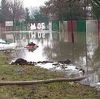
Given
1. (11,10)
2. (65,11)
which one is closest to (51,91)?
(65,11)

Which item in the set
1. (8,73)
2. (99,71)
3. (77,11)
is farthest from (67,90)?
(77,11)

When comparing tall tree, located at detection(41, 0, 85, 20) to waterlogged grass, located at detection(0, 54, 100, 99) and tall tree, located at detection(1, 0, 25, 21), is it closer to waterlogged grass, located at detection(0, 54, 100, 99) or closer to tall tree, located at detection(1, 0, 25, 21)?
tall tree, located at detection(1, 0, 25, 21)

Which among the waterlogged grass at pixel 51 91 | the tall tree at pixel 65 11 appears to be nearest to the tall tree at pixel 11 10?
the tall tree at pixel 65 11

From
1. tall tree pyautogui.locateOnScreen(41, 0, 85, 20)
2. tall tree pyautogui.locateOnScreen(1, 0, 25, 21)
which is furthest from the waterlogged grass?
tall tree pyautogui.locateOnScreen(1, 0, 25, 21)

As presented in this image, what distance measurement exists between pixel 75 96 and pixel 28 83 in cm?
183

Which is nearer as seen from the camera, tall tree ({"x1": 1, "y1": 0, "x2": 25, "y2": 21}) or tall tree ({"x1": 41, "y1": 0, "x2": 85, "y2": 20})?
tall tree ({"x1": 41, "y1": 0, "x2": 85, "y2": 20})

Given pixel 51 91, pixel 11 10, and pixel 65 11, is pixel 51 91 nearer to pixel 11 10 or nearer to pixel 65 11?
pixel 65 11

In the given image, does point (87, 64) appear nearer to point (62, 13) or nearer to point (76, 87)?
point (76, 87)

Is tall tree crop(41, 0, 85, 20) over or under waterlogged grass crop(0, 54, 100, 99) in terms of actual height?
over

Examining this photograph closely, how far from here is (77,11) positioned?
261 feet

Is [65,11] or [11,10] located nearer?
[65,11]

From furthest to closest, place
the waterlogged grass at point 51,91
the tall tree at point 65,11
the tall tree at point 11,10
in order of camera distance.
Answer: the tall tree at point 11,10 < the tall tree at point 65,11 < the waterlogged grass at point 51,91

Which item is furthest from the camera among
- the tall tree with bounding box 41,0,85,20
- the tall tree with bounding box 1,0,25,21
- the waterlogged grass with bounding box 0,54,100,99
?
the tall tree with bounding box 1,0,25,21

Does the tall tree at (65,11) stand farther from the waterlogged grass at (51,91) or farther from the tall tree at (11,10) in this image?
the waterlogged grass at (51,91)
